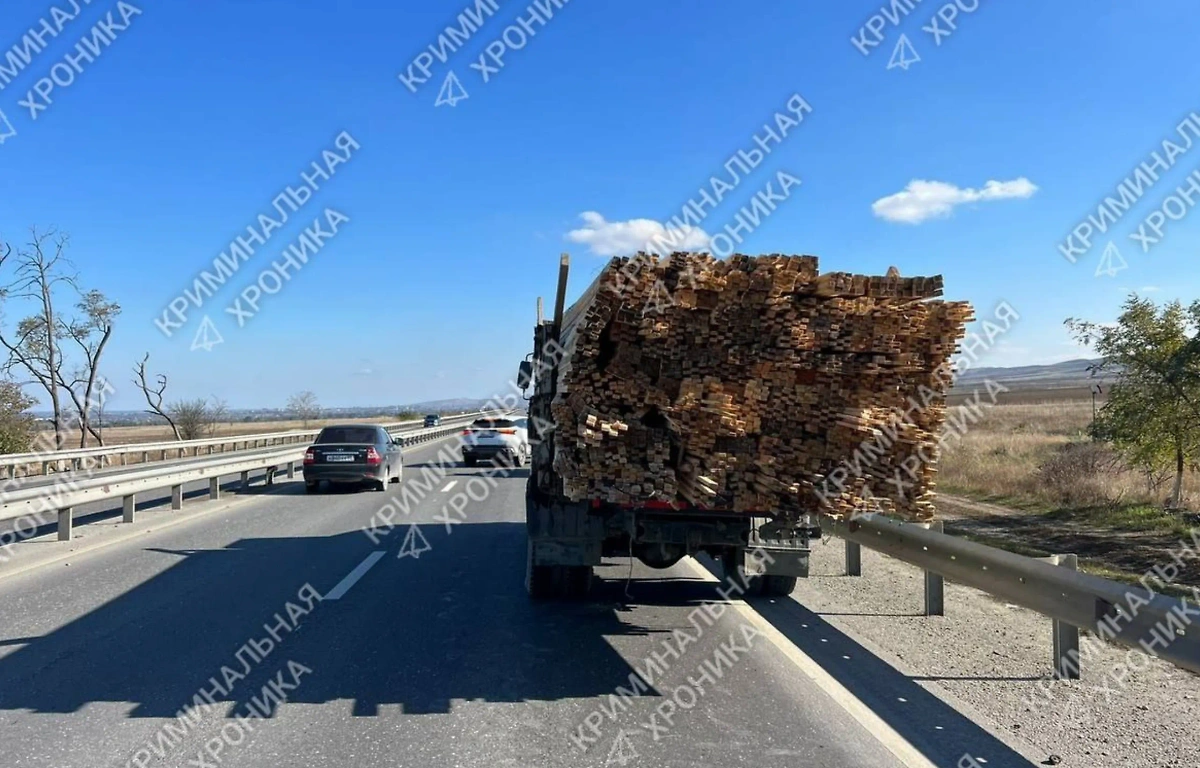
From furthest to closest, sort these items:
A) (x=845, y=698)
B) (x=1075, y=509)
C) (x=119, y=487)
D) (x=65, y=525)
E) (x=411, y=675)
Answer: (x=1075, y=509)
(x=119, y=487)
(x=65, y=525)
(x=411, y=675)
(x=845, y=698)

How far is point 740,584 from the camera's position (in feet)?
28.7

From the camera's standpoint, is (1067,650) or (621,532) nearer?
(1067,650)

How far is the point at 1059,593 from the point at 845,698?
1522 mm

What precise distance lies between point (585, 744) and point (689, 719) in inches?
27.9

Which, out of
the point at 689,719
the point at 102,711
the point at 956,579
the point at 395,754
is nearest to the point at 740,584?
the point at 956,579

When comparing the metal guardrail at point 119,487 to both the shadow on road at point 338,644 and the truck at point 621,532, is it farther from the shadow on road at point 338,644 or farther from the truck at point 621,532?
the truck at point 621,532

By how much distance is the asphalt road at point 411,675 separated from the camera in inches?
179

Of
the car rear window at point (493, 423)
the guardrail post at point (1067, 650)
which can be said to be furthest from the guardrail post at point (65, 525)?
the car rear window at point (493, 423)

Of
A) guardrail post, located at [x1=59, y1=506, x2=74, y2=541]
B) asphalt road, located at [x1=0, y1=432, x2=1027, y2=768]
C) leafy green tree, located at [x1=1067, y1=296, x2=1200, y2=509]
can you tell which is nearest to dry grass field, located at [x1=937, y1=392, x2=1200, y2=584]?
leafy green tree, located at [x1=1067, y1=296, x2=1200, y2=509]

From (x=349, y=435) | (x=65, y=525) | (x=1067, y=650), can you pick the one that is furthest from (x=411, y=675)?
(x=349, y=435)

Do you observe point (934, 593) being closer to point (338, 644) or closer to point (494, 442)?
Result: point (338, 644)

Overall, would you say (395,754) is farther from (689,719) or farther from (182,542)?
(182,542)

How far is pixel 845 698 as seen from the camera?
5.39 metres

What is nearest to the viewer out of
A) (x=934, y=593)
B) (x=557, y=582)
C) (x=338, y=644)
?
(x=338, y=644)
